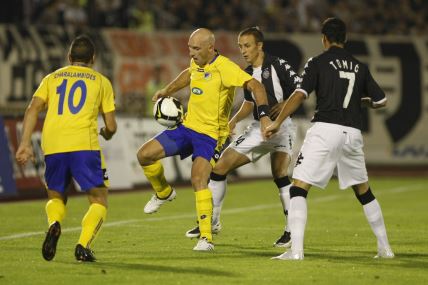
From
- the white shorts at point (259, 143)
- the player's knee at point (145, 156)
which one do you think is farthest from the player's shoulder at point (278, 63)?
the player's knee at point (145, 156)

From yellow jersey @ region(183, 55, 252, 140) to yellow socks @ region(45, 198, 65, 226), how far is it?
6.78 feet

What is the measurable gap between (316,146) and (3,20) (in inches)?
707

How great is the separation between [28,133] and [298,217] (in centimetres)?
259

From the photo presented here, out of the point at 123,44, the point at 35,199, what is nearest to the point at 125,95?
the point at 123,44

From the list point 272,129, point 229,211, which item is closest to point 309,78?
point 272,129

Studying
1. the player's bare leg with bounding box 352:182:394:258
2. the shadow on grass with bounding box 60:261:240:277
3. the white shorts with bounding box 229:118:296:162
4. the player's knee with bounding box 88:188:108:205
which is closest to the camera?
the shadow on grass with bounding box 60:261:240:277

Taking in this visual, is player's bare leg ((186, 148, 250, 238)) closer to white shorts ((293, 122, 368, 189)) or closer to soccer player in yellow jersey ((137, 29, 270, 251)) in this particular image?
soccer player in yellow jersey ((137, 29, 270, 251))

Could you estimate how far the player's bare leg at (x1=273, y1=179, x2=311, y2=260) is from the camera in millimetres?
9601

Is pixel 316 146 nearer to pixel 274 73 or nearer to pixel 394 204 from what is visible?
pixel 274 73

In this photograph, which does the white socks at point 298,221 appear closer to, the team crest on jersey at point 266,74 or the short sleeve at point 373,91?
the short sleeve at point 373,91

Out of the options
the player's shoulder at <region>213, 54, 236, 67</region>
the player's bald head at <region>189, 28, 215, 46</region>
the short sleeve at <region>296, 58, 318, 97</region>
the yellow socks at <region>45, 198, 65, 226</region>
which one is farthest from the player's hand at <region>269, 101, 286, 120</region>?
the yellow socks at <region>45, 198, 65, 226</region>

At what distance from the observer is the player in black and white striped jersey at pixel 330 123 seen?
9.64m

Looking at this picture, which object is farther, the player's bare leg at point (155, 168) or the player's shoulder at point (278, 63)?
the player's shoulder at point (278, 63)

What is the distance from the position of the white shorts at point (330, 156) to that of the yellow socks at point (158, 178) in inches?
82.7
